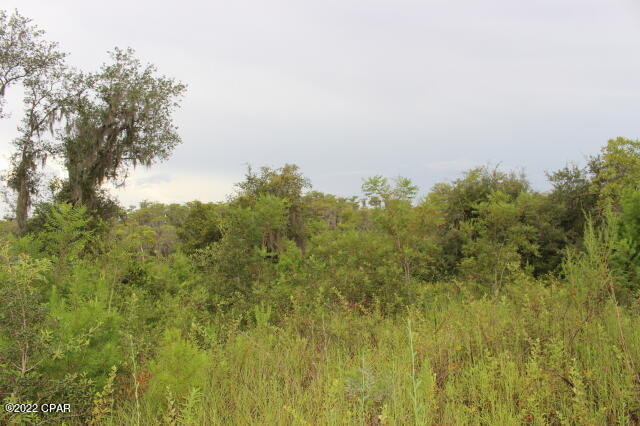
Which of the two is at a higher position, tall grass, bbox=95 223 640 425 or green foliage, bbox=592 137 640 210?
green foliage, bbox=592 137 640 210

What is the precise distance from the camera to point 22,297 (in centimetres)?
279

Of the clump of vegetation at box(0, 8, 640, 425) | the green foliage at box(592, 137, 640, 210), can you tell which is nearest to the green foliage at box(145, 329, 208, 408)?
the clump of vegetation at box(0, 8, 640, 425)

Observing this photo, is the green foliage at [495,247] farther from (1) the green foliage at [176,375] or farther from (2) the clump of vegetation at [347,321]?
(1) the green foliage at [176,375]

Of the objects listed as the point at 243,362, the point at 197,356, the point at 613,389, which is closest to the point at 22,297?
the point at 197,356

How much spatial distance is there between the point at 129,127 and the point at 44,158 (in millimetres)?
4179

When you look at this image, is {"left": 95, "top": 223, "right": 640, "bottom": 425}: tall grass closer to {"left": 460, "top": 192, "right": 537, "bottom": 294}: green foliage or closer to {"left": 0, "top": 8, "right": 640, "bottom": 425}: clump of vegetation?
{"left": 0, "top": 8, "right": 640, "bottom": 425}: clump of vegetation

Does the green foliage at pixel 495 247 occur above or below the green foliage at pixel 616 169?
below

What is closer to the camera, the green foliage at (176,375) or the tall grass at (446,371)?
the tall grass at (446,371)

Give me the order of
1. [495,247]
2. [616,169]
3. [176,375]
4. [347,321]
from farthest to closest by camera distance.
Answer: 1. [616,169]
2. [495,247]
3. [347,321]
4. [176,375]

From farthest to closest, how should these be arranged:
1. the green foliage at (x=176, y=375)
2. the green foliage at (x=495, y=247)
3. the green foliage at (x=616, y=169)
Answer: the green foliage at (x=616, y=169) → the green foliage at (x=495, y=247) → the green foliage at (x=176, y=375)

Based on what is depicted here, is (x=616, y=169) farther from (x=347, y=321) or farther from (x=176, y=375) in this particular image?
(x=176, y=375)

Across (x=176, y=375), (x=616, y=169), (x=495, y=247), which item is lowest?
(x=176, y=375)

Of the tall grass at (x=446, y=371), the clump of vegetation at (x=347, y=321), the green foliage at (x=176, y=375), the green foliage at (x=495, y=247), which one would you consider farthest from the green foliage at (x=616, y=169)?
the green foliage at (x=176, y=375)

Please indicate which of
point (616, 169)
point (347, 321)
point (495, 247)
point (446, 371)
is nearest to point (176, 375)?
point (446, 371)
